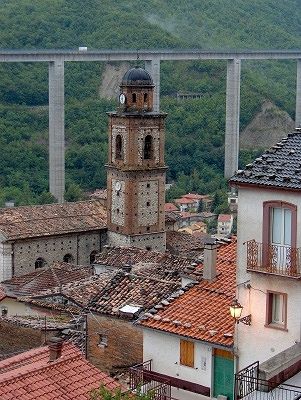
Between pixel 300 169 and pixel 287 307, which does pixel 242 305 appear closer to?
pixel 287 307

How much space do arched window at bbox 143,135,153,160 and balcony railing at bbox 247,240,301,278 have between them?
1221 inches

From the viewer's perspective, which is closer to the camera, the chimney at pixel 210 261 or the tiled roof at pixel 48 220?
the chimney at pixel 210 261

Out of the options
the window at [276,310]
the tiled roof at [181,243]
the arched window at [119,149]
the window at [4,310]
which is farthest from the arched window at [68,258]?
the window at [276,310]

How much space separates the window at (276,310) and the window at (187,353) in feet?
5.86

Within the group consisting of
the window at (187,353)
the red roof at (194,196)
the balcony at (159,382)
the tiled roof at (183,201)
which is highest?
the window at (187,353)

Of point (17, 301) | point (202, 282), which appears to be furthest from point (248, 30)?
point (202, 282)

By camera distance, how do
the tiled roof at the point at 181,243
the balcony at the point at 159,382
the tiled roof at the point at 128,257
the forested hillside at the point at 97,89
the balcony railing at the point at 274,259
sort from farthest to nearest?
the forested hillside at the point at 97,89 < the tiled roof at the point at 181,243 < the tiled roof at the point at 128,257 < the balcony at the point at 159,382 < the balcony railing at the point at 274,259

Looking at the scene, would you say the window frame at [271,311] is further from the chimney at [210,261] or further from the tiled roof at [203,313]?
the chimney at [210,261]

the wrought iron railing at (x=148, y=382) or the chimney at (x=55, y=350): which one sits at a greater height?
the chimney at (x=55, y=350)

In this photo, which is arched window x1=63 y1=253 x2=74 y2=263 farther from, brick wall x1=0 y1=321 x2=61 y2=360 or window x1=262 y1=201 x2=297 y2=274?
window x1=262 y1=201 x2=297 y2=274

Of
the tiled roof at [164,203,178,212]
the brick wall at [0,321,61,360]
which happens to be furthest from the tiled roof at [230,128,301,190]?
the tiled roof at [164,203,178,212]

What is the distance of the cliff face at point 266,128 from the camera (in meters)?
102

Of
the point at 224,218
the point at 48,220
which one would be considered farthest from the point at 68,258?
the point at 224,218

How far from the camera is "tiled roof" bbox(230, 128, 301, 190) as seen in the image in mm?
14461
